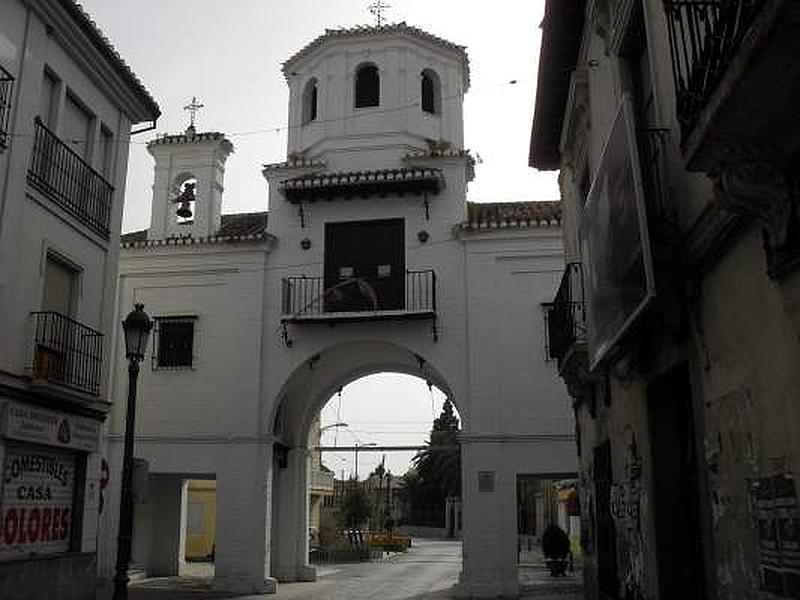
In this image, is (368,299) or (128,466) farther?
→ (368,299)

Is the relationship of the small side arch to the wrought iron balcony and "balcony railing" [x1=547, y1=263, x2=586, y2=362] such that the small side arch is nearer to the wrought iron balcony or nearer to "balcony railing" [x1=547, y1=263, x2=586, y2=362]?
the wrought iron balcony

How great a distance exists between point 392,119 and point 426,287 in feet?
15.6

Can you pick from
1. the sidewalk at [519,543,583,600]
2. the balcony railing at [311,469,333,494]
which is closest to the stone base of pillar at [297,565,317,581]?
the sidewalk at [519,543,583,600]

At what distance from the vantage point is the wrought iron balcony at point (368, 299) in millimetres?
18141

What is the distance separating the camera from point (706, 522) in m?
5.86

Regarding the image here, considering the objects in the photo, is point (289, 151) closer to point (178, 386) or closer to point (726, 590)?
point (178, 386)

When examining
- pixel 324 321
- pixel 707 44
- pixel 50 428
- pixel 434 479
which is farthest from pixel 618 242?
pixel 434 479

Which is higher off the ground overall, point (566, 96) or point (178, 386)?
Answer: point (566, 96)

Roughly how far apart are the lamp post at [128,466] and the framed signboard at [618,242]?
5175mm

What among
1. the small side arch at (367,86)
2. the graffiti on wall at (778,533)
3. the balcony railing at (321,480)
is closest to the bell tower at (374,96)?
the small side arch at (367,86)

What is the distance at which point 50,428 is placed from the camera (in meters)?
11.9

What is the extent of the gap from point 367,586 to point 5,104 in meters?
13.0

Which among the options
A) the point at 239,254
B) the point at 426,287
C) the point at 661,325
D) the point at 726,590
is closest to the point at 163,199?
the point at 239,254

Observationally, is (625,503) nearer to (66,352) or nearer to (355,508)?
(66,352)
